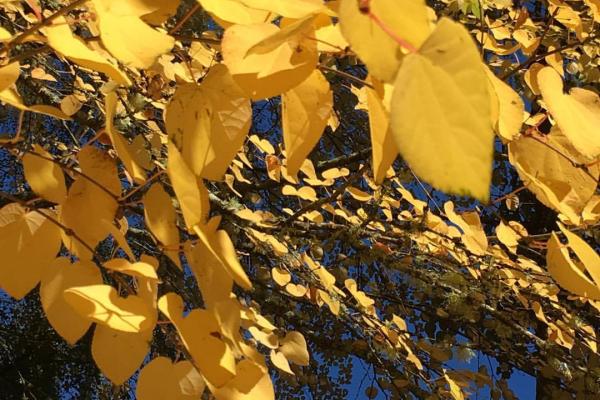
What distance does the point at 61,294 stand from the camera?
1.17ft

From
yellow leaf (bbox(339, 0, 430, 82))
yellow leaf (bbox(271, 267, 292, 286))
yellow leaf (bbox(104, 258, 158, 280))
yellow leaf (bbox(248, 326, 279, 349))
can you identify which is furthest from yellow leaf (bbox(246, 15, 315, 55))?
yellow leaf (bbox(271, 267, 292, 286))

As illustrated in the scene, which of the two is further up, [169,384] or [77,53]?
[77,53]

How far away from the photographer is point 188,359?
1.19 feet

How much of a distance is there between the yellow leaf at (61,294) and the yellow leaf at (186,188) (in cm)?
10

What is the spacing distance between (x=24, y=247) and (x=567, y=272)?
0.85 ft

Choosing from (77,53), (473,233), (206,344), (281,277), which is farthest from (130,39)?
(281,277)

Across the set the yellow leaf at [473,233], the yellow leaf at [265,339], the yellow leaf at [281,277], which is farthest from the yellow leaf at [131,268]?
the yellow leaf at [281,277]

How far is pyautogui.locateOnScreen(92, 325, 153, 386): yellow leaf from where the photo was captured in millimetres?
343

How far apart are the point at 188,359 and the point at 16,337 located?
9.46 ft

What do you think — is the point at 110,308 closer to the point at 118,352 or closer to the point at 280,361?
the point at 118,352

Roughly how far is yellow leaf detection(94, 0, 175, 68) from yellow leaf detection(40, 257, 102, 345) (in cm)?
14

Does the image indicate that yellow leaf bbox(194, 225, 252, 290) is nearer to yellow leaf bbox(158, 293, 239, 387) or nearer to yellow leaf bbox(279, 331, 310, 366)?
yellow leaf bbox(158, 293, 239, 387)

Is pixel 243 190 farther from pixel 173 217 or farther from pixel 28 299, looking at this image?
pixel 28 299

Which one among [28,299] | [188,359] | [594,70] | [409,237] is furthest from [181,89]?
[28,299]
